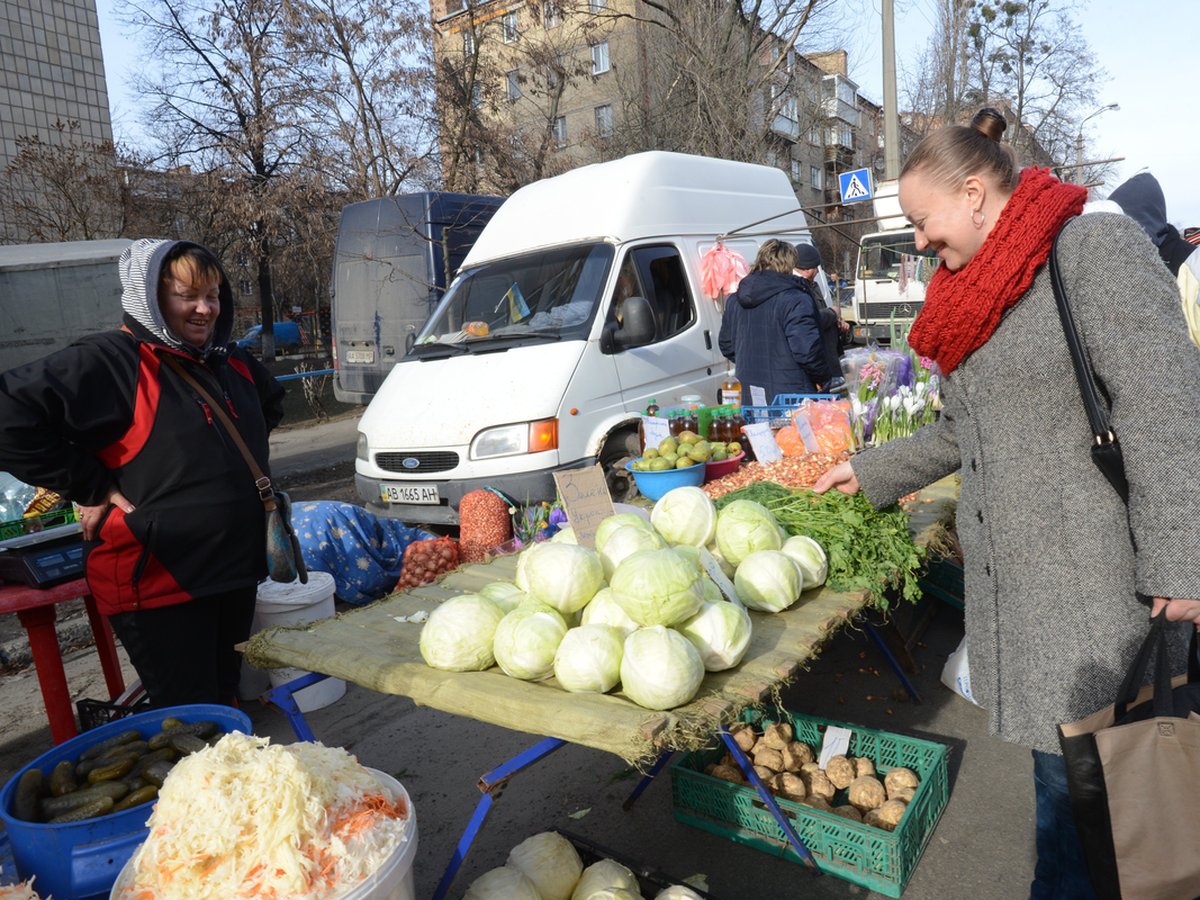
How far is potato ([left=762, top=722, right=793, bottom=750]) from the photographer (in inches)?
123

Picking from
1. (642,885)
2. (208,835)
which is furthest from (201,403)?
(642,885)

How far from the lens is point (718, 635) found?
Result: 209 centimetres

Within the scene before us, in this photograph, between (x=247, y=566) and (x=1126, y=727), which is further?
(x=247, y=566)

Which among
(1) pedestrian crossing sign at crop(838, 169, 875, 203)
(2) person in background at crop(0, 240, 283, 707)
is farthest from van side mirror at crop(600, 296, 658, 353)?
(1) pedestrian crossing sign at crop(838, 169, 875, 203)

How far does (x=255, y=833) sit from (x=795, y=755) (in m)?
2.19

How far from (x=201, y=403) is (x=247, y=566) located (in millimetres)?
638

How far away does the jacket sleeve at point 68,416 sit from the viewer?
98.3 inches

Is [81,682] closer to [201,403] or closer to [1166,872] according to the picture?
[201,403]

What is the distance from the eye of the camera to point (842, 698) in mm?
3957

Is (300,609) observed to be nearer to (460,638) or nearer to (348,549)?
(348,549)

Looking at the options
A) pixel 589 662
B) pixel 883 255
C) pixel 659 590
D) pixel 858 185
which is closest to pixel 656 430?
pixel 659 590

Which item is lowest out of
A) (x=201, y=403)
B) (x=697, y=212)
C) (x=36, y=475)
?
(x=36, y=475)

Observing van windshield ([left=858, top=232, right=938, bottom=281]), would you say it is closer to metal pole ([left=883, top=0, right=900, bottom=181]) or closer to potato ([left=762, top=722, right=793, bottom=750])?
metal pole ([left=883, top=0, right=900, bottom=181])

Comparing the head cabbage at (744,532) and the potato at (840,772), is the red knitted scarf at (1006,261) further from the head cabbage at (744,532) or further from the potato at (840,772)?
the potato at (840,772)
